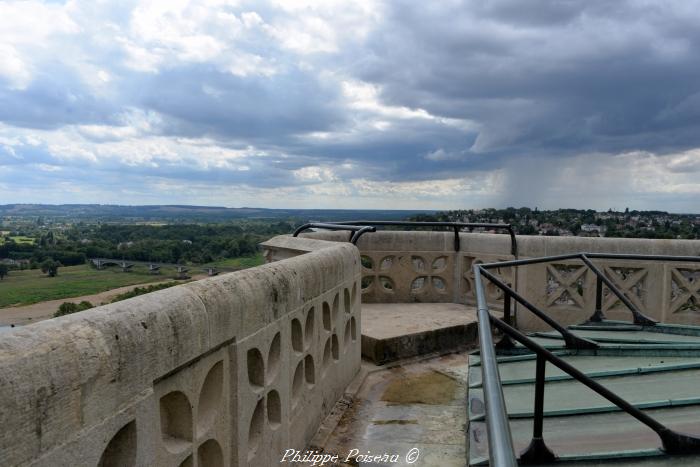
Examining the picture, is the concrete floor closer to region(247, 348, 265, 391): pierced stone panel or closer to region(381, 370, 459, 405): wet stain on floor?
region(381, 370, 459, 405): wet stain on floor

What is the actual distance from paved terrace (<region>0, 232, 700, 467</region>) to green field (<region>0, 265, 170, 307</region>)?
69.4 ft

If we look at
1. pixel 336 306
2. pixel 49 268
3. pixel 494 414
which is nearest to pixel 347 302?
pixel 336 306

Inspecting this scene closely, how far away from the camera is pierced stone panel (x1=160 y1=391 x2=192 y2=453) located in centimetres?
233

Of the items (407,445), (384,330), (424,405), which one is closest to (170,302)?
(407,445)

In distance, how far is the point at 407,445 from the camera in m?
4.08

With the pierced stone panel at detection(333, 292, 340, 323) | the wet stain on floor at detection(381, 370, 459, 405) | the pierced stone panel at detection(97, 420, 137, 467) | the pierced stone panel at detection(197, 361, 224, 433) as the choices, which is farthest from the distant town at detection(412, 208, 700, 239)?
the pierced stone panel at detection(97, 420, 137, 467)

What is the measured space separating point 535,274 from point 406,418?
337cm

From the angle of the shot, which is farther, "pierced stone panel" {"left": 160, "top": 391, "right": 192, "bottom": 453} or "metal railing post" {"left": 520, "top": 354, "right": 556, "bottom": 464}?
"metal railing post" {"left": 520, "top": 354, "right": 556, "bottom": 464}

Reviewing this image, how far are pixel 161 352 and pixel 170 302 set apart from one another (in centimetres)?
22

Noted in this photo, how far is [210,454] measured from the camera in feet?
8.48

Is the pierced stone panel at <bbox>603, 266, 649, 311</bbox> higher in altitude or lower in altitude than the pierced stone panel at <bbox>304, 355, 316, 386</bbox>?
higher

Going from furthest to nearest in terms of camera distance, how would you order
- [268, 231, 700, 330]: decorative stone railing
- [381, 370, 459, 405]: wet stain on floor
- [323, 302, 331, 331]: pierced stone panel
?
[268, 231, 700, 330]: decorative stone railing
[381, 370, 459, 405]: wet stain on floor
[323, 302, 331, 331]: pierced stone panel

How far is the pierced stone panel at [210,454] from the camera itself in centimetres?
254

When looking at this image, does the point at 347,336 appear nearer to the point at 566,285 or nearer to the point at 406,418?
the point at 406,418
